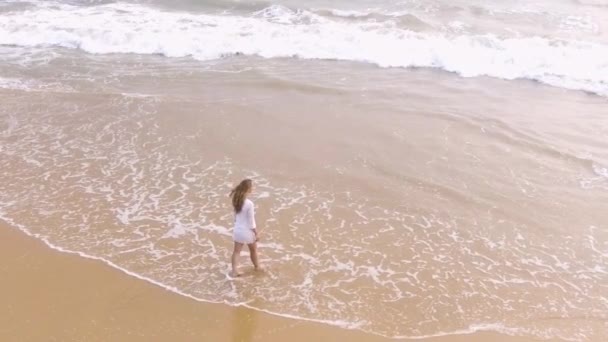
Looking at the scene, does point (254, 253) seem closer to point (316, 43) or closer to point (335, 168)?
point (335, 168)

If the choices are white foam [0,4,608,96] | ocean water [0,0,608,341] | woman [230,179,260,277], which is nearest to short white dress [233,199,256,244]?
woman [230,179,260,277]

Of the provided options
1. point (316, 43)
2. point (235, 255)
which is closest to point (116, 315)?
point (235, 255)

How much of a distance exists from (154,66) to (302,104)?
4.85m

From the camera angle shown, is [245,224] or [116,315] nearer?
[116,315]

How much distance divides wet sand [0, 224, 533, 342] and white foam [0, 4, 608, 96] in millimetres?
10512

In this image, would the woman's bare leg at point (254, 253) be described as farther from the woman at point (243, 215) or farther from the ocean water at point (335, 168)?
the ocean water at point (335, 168)

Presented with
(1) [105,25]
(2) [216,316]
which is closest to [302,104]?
(2) [216,316]

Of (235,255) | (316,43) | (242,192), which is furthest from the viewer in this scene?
(316,43)

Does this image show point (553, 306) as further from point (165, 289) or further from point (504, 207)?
point (165, 289)

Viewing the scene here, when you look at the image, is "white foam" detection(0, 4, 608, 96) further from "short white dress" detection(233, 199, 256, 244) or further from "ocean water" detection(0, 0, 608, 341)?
"short white dress" detection(233, 199, 256, 244)

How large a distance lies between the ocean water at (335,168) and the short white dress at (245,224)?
1.56 feet

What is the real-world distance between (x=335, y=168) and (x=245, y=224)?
311cm

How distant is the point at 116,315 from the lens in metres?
5.77

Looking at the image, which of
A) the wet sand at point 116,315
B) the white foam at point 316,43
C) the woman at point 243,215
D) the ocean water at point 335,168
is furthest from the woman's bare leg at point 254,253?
the white foam at point 316,43
